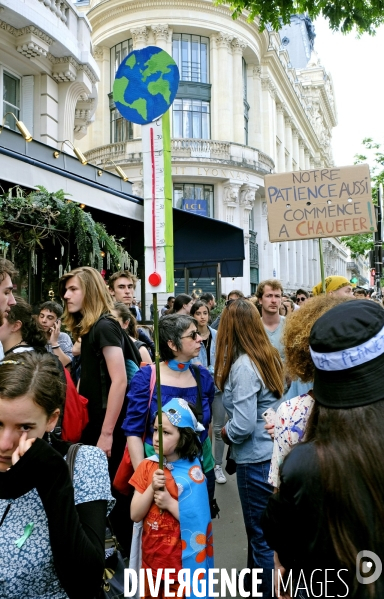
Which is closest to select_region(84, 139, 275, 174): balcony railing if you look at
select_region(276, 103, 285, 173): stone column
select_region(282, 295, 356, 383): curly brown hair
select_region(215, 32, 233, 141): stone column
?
select_region(215, 32, 233, 141): stone column

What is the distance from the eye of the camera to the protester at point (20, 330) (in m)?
3.21

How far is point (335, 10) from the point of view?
6855 millimetres

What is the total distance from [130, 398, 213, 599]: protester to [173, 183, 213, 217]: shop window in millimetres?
25311

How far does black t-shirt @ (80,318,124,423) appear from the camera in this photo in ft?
11.5

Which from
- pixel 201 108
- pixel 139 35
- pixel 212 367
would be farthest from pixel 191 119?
pixel 212 367

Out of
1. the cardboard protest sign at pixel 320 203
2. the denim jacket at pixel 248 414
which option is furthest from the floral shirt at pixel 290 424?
the cardboard protest sign at pixel 320 203

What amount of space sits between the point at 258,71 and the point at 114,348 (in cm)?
3237

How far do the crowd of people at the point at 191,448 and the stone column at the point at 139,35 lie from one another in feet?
90.2

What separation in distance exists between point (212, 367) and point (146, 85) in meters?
3.62

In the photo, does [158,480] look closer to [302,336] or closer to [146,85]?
[302,336]

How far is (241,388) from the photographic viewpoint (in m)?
3.28

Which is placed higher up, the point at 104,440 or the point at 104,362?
the point at 104,362

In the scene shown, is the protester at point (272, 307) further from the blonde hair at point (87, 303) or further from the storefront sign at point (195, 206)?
the storefront sign at point (195, 206)

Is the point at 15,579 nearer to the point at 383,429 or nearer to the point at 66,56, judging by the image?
the point at 383,429
